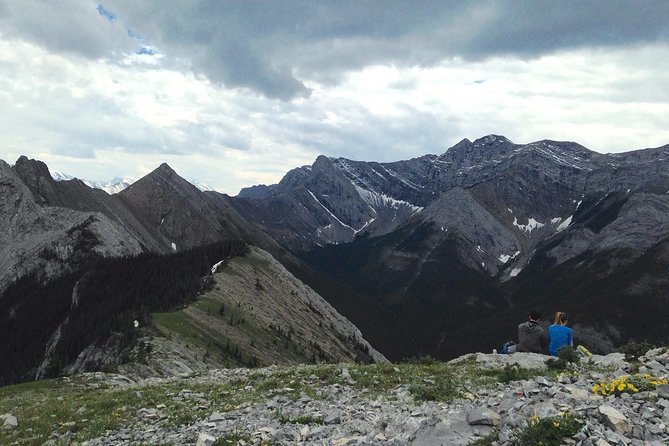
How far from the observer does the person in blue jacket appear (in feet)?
76.4

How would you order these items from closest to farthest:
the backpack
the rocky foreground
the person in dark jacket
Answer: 1. the rocky foreground
2. the person in dark jacket
3. the backpack

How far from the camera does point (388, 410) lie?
15.7 meters

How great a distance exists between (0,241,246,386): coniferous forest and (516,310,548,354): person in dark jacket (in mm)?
48999

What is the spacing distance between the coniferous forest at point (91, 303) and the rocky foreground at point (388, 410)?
136 feet

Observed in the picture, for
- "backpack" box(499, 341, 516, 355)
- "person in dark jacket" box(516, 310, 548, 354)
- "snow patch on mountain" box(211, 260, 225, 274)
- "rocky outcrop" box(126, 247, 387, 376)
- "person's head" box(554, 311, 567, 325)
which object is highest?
"person's head" box(554, 311, 567, 325)

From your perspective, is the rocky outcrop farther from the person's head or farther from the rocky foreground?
the person's head

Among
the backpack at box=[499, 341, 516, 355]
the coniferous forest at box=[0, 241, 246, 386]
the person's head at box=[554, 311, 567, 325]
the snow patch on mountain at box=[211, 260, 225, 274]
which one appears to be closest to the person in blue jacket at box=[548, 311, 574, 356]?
the person's head at box=[554, 311, 567, 325]

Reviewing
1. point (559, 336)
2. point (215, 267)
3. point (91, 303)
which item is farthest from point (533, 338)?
point (91, 303)

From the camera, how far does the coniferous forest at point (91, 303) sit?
274ft

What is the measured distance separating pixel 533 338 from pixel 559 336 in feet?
5.56

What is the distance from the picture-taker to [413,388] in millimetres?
18016

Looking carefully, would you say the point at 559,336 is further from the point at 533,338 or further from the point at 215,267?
the point at 215,267

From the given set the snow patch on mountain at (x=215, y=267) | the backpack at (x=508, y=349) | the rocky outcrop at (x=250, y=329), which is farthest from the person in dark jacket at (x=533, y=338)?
the snow patch on mountain at (x=215, y=267)

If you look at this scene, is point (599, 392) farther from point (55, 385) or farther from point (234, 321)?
point (234, 321)
